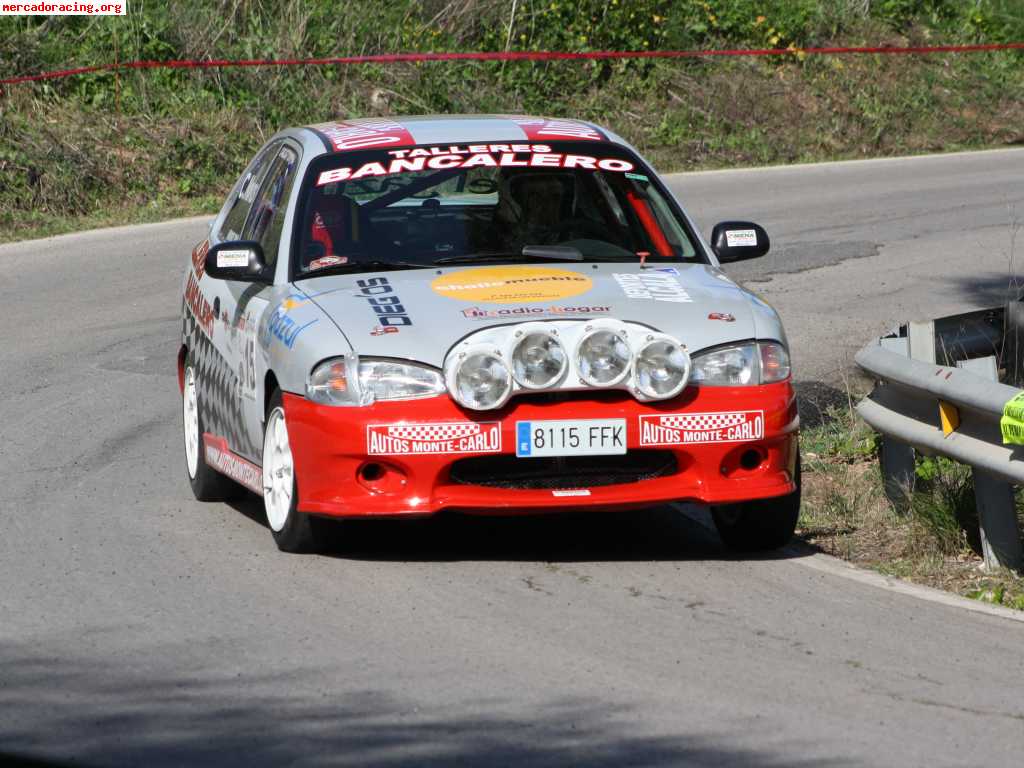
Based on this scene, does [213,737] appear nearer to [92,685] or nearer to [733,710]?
[92,685]

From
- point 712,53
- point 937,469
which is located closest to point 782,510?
point 937,469

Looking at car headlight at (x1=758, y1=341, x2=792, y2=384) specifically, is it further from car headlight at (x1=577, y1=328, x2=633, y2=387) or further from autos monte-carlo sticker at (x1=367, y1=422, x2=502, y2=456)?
autos monte-carlo sticker at (x1=367, y1=422, x2=502, y2=456)

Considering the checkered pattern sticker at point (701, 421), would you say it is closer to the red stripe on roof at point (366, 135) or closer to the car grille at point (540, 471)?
the car grille at point (540, 471)

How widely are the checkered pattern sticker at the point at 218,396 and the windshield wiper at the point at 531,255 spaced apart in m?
1.07

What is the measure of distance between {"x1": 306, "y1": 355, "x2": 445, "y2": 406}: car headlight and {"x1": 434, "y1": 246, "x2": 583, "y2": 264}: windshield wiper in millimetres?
1067

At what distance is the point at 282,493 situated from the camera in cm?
720

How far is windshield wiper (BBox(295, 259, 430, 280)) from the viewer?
25.0 ft

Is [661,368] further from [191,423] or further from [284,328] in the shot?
[191,423]

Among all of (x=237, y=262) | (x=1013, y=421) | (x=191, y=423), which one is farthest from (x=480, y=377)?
(x=191, y=423)

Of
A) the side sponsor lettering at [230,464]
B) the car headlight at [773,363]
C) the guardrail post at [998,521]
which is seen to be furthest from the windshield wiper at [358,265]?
the guardrail post at [998,521]

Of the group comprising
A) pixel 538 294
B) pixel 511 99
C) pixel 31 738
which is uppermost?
pixel 538 294

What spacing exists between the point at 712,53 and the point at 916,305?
13988 mm

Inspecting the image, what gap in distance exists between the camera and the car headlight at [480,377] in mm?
6613

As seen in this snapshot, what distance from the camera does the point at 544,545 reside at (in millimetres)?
7441
